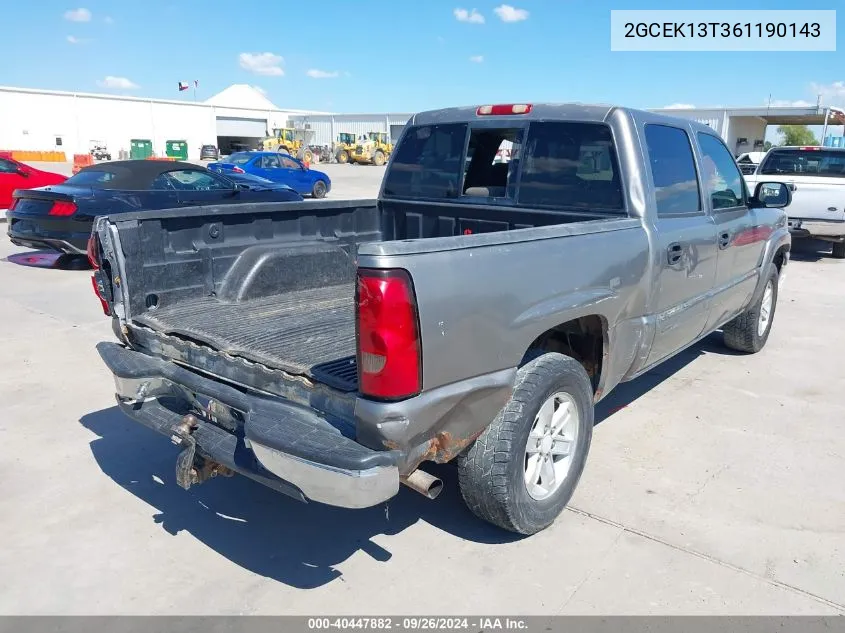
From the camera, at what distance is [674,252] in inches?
153

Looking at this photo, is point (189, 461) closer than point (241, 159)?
Yes

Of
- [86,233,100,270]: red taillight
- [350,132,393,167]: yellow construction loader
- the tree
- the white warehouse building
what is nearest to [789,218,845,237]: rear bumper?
[86,233,100,270]: red taillight

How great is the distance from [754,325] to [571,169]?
306 centimetres

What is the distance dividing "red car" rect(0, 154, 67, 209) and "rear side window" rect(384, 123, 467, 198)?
12513mm

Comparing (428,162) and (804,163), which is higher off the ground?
(804,163)

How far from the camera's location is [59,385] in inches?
209

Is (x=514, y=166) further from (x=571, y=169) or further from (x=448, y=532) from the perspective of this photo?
(x=448, y=532)

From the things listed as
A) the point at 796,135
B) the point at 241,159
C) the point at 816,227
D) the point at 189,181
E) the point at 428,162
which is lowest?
the point at 816,227

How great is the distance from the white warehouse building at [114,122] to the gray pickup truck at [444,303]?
5737cm

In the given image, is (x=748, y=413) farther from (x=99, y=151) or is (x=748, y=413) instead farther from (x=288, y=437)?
(x=99, y=151)

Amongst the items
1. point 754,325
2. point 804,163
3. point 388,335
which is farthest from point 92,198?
point 804,163

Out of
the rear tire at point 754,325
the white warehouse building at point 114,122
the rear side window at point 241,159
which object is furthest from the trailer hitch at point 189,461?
the white warehouse building at point 114,122

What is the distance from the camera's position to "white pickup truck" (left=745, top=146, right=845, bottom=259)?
11148mm

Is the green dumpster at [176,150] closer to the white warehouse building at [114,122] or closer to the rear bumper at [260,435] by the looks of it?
the white warehouse building at [114,122]
